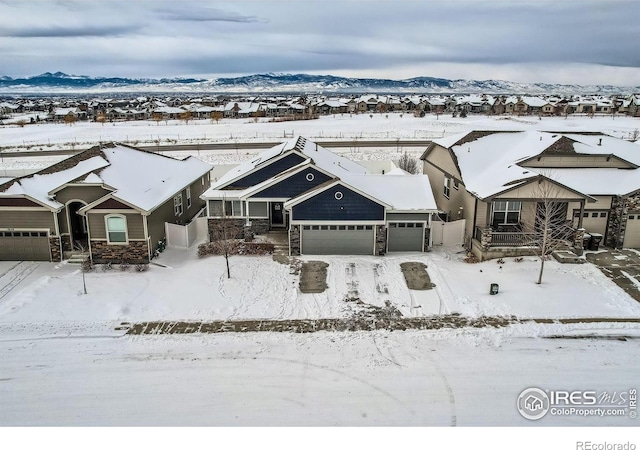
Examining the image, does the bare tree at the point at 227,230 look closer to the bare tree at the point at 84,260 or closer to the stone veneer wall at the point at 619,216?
the bare tree at the point at 84,260

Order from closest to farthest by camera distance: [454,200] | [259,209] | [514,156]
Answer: [259,209] → [514,156] → [454,200]

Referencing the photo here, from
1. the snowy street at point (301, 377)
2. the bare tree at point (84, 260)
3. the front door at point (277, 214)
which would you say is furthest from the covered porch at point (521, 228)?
the bare tree at point (84, 260)

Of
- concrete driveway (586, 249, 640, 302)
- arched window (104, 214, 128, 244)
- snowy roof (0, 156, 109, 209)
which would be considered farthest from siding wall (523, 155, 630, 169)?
snowy roof (0, 156, 109, 209)

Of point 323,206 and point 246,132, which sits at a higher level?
point 323,206

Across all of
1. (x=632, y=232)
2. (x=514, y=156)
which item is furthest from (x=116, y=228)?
(x=632, y=232)

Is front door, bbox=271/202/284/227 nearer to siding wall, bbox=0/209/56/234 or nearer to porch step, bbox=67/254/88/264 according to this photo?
porch step, bbox=67/254/88/264

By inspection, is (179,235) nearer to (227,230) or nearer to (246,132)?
(227,230)
